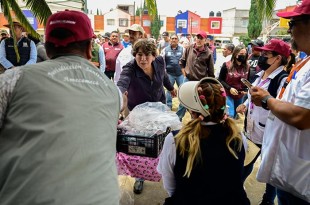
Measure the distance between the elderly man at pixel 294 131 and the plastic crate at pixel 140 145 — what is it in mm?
764

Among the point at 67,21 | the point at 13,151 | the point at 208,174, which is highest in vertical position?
the point at 67,21

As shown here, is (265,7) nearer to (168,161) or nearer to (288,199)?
(288,199)

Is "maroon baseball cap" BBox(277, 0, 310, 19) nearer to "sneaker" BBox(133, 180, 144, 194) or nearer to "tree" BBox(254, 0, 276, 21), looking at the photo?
"tree" BBox(254, 0, 276, 21)

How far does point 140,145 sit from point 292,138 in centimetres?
102

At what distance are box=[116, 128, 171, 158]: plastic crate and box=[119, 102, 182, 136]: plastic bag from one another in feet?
0.19

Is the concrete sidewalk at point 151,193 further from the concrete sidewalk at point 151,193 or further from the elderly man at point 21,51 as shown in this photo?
the elderly man at point 21,51

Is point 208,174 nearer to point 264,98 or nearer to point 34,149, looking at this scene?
point 264,98

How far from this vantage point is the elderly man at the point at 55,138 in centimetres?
110

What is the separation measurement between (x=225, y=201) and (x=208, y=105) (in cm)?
58

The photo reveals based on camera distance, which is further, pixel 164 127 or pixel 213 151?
pixel 164 127

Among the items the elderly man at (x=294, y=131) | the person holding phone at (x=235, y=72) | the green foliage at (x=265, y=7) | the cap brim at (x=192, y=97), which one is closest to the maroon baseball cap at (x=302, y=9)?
the elderly man at (x=294, y=131)

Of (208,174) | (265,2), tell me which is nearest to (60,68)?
(208,174)

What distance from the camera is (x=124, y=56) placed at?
5391 mm

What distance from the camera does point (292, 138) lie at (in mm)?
1680
